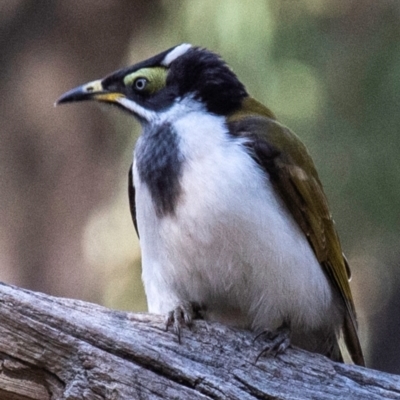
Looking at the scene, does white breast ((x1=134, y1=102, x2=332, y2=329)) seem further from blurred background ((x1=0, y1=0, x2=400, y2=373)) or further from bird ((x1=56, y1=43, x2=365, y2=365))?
blurred background ((x1=0, y1=0, x2=400, y2=373))

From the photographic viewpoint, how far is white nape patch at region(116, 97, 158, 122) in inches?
208

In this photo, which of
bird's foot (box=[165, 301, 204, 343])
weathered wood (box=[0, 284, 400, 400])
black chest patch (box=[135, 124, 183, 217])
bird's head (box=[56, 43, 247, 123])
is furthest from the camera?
bird's head (box=[56, 43, 247, 123])

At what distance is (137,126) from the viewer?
7.80m

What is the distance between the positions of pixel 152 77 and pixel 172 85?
0.10 meters

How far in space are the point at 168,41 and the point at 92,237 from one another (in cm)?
151

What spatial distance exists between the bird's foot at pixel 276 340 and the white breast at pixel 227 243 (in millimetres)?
50

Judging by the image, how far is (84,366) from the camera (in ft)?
14.5

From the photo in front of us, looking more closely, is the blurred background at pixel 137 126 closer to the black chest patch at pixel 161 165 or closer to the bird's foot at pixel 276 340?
the black chest patch at pixel 161 165

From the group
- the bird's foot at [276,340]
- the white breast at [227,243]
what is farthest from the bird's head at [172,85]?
the bird's foot at [276,340]

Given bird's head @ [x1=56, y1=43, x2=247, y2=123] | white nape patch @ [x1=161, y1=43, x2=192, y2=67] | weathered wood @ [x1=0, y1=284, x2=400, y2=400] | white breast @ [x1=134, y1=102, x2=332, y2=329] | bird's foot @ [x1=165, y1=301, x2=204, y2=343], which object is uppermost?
white nape patch @ [x1=161, y1=43, x2=192, y2=67]

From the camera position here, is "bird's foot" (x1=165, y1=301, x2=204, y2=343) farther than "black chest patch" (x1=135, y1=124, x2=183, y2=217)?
No

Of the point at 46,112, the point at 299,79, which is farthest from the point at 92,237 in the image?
the point at 299,79

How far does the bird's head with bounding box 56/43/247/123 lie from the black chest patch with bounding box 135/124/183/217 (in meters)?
0.14

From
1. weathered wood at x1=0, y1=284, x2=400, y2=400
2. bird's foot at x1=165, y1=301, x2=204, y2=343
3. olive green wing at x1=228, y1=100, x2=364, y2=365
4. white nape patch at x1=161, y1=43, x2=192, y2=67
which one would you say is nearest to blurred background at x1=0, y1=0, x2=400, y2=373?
white nape patch at x1=161, y1=43, x2=192, y2=67
